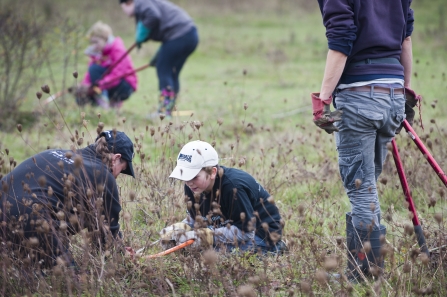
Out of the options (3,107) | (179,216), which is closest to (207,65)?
(3,107)

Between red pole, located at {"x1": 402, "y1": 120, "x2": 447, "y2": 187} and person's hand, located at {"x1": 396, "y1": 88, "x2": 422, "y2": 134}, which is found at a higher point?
person's hand, located at {"x1": 396, "y1": 88, "x2": 422, "y2": 134}

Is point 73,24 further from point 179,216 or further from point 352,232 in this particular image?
point 352,232

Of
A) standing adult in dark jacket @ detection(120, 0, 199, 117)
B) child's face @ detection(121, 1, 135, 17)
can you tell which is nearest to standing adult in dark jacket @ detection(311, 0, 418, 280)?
standing adult in dark jacket @ detection(120, 0, 199, 117)

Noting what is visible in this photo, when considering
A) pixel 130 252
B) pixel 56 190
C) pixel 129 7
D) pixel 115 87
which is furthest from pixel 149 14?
pixel 130 252

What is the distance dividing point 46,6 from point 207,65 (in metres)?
6.78

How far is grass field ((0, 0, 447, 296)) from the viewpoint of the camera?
3.06 meters

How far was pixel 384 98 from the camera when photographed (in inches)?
124

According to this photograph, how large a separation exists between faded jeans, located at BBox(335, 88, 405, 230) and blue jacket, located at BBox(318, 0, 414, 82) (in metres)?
0.13

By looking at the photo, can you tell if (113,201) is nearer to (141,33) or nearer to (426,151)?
(426,151)

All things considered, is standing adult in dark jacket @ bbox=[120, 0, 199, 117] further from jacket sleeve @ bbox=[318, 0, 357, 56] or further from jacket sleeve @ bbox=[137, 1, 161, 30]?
jacket sleeve @ bbox=[318, 0, 357, 56]

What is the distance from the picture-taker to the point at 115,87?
966cm

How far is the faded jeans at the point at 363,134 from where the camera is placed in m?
3.15

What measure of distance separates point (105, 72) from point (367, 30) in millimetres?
6911

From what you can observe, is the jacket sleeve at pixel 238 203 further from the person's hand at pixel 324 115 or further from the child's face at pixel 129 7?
the child's face at pixel 129 7
